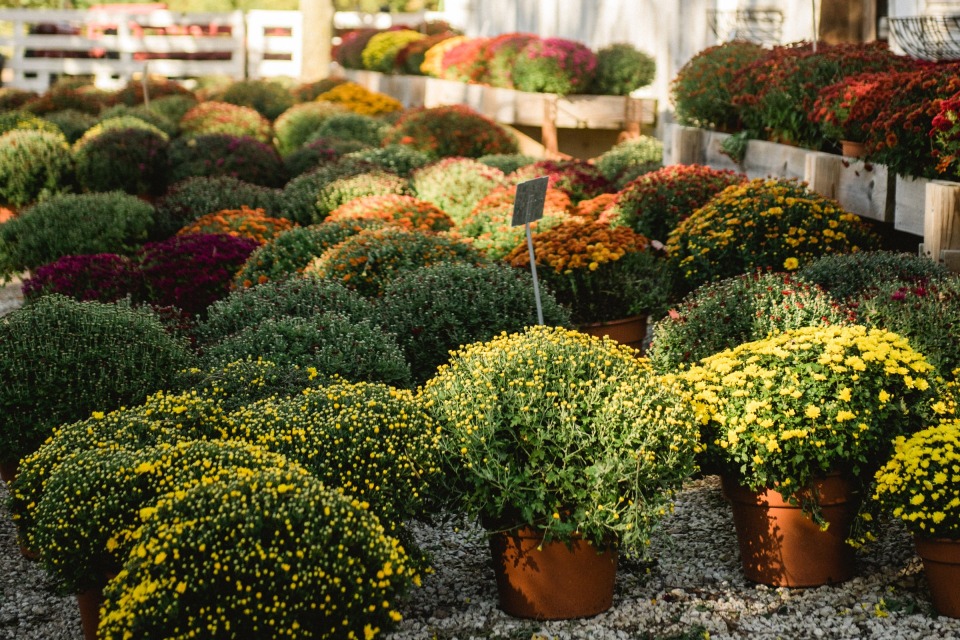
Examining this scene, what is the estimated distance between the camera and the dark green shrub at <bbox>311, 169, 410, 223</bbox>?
1012 centimetres

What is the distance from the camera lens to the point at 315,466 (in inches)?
156

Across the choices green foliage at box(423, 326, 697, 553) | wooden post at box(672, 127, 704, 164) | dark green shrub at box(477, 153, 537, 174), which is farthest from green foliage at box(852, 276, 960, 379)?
dark green shrub at box(477, 153, 537, 174)

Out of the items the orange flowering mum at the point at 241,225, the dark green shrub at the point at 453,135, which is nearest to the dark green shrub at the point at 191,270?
the orange flowering mum at the point at 241,225

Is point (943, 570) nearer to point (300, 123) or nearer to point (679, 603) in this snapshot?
point (679, 603)

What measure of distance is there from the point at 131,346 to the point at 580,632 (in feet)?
7.75

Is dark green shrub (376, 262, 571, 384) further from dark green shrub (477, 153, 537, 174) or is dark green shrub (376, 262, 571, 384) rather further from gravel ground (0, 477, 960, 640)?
dark green shrub (477, 153, 537, 174)

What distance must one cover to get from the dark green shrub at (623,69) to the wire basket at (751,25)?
1835 millimetres

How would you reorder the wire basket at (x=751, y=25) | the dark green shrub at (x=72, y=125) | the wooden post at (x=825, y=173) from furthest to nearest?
the dark green shrub at (x=72, y=125)
the wire basket at (x=751, y=25)
the wooden post at (x=825, y=173)

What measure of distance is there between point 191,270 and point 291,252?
70 centimetres

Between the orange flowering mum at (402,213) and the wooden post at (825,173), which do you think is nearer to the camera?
the wooden post at (825,173)

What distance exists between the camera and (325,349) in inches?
200

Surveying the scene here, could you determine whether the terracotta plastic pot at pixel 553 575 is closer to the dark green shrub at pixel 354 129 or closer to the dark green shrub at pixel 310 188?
the dark green shrub at pixel 310 188

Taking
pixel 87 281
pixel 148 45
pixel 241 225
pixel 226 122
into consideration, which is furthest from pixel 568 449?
pixel 148 45

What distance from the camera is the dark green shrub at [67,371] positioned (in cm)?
479
